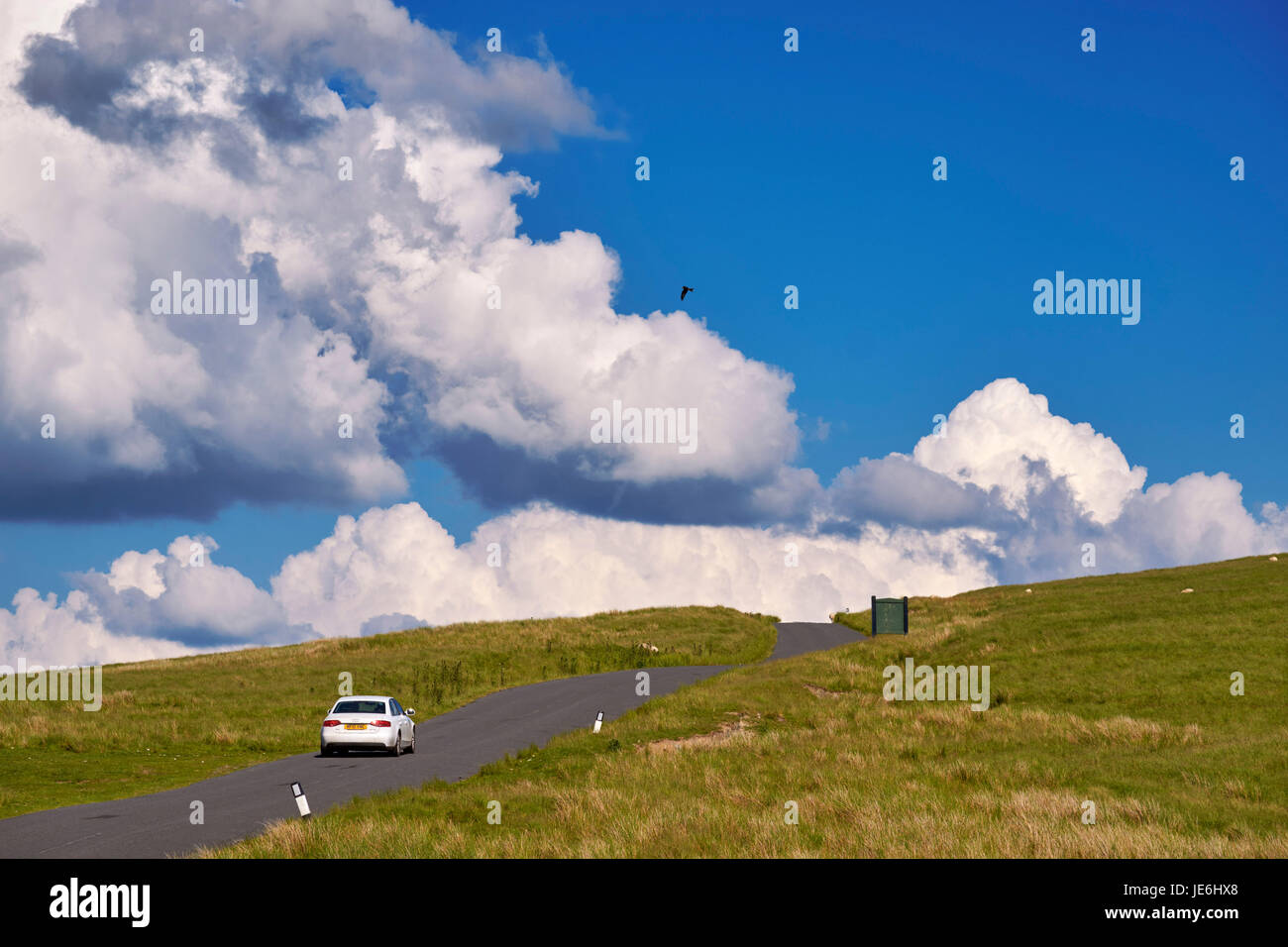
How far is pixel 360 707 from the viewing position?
98.6 feet

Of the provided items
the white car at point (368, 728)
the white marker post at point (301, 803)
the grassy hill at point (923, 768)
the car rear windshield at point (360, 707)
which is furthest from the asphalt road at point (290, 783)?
the grassy hill at point (923, 768)

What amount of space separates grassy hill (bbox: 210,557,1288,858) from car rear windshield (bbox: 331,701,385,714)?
19.8ft

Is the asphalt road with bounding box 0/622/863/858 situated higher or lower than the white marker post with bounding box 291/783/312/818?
lower

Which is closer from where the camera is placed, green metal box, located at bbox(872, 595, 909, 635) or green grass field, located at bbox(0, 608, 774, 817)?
green grass field, located at bbox(0, 608, 774, 817)

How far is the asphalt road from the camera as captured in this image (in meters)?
16.4

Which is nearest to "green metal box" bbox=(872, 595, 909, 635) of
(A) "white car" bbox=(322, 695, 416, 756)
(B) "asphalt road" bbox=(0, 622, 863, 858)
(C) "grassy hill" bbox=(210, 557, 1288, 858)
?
(C) "grassy hill" bbox=(210, 557, 1288, 858)

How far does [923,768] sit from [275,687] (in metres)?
36.6

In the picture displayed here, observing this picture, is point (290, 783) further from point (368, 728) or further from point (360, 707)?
point (360, 707)

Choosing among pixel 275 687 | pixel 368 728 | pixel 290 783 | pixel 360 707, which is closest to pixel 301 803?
pixel 290 783

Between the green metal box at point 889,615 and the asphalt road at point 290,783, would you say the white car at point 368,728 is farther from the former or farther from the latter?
the green metal box at point 889,615

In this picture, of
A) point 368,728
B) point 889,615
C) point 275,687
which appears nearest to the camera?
point 368,728

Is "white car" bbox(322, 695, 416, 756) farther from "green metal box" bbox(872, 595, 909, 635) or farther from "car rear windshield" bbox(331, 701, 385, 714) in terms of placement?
"green metal box" bbox(872, 595, 909, 635)

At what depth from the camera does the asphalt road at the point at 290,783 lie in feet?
53.7
